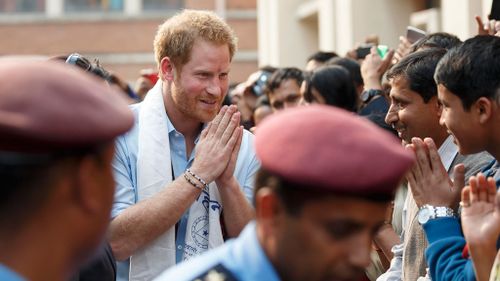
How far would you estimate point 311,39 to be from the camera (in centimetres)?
2447

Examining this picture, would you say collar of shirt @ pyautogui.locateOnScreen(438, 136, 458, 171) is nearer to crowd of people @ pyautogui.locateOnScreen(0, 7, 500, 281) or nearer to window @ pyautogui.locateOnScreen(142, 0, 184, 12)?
crowd of people @ pyautogui.locateOnScreen(0, 7, 500, 281)

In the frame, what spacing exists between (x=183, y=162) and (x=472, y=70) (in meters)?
1.49

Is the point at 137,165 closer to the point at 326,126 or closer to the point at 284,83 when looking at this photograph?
the point at 326,126

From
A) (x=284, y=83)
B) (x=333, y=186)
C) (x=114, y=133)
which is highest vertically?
(x=114, y=133)

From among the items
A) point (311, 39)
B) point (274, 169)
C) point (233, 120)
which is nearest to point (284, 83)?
point (233, 120)

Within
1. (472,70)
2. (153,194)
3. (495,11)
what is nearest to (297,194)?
(472,70)

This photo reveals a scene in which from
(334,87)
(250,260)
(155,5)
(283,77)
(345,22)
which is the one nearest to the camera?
(250,260)

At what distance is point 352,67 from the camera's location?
8.93 meters

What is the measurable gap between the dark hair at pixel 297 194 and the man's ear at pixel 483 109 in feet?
5.71

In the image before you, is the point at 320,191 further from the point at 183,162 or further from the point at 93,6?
the point at 93,6

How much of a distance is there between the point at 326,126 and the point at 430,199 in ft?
6.56

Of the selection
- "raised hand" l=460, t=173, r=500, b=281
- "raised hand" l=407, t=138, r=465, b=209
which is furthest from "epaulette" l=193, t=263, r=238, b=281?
"raised hand" l=407, t=138, r=465, b=209

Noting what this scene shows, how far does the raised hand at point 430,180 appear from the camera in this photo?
471cm

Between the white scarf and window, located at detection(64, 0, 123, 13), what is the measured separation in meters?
38.4
